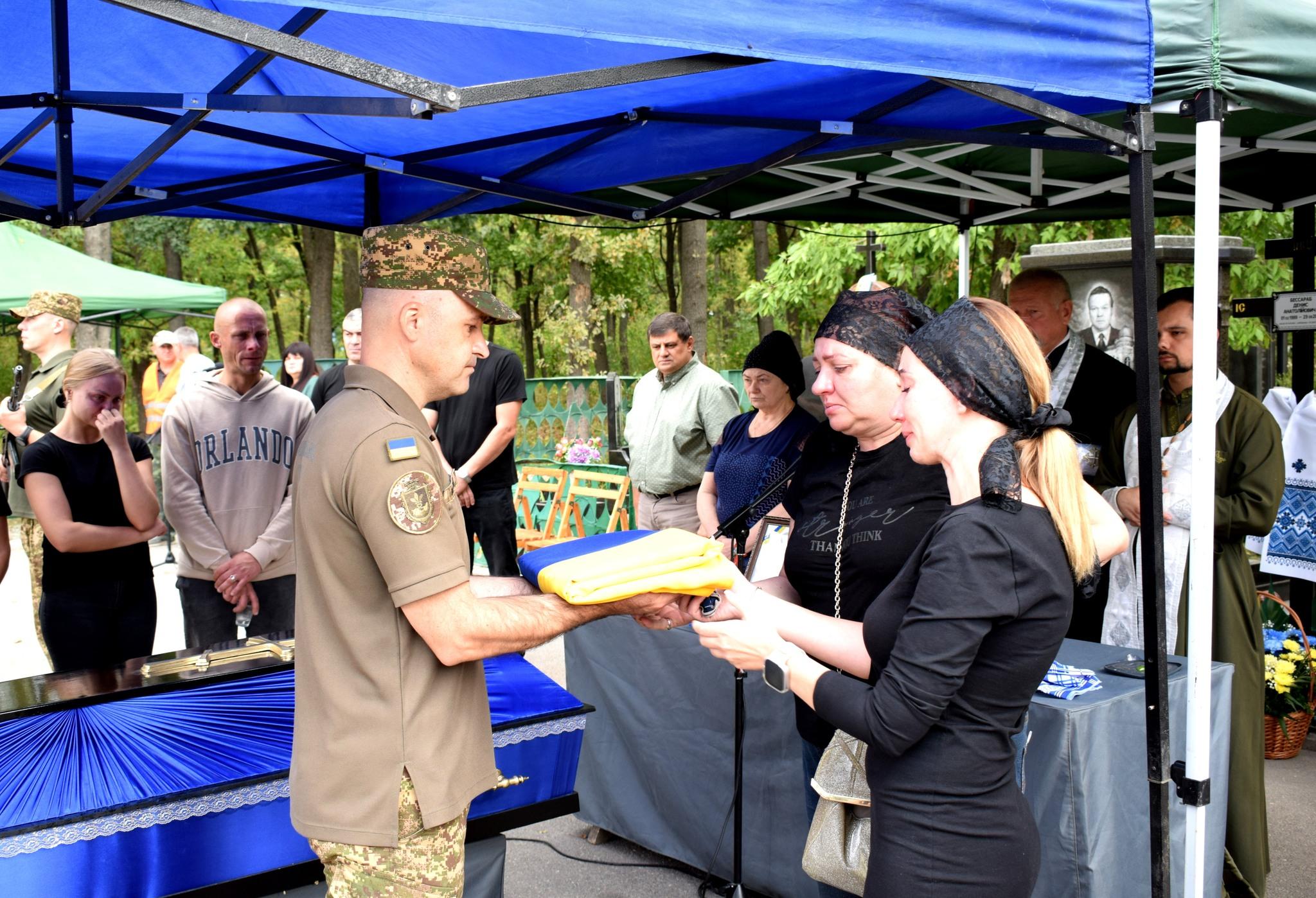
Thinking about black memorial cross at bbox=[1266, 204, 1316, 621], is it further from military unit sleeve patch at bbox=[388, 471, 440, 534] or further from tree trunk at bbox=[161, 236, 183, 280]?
tree trunk at bbox=[161, 236, 183, 280]

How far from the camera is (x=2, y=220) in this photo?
4.07m

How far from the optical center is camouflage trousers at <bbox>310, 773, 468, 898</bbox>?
181 cm

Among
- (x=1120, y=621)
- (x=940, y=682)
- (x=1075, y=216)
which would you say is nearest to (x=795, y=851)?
Result: (x=1120, y=621)

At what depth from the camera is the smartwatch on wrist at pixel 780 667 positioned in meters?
1.87

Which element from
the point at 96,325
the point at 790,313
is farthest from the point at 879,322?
the point at 790,313

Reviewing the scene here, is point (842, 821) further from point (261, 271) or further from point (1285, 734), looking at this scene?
point (261, 271)

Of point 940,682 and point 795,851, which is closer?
point 940,682

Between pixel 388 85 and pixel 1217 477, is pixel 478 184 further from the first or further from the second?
pixel 1217 477

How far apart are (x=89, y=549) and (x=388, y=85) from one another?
8.70 feet

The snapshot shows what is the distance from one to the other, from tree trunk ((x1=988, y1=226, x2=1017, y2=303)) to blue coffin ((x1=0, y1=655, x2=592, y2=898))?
7.78 meters

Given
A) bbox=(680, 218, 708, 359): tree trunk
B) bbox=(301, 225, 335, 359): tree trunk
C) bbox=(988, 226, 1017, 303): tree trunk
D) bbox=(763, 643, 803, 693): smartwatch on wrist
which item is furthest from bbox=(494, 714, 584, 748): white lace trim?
bbox=(301, 225, 335, 359): tree trunk

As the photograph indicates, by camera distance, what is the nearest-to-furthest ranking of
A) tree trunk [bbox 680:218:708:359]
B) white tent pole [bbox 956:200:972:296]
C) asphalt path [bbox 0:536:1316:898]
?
1. asphalt path [bbox 0:536:1316:898]
2. white tent pole [bbox 956:200:972:296]
3. tree trunk [bbox 680:218:708:359]

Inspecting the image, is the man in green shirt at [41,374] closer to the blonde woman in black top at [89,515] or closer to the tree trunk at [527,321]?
the blonde woman in black top at [89,515]

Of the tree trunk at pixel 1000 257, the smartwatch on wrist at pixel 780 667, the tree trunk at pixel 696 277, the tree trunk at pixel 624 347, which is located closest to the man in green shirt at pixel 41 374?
the smartwatch on wrist at pixel 780 667
